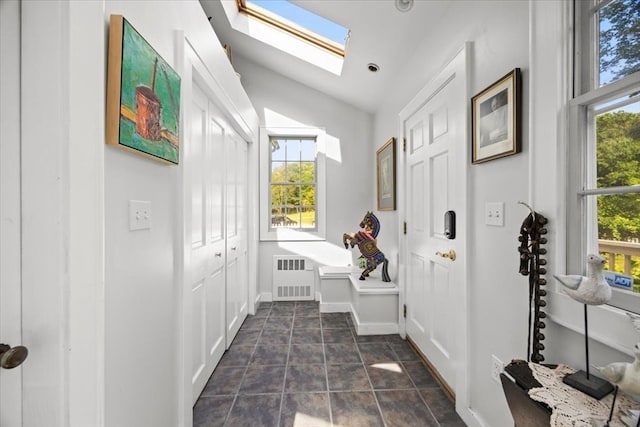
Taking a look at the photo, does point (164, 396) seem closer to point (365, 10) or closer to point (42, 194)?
point (42, 194)

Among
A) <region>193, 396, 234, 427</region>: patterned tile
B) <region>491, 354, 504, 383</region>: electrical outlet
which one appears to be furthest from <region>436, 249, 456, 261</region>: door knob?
<region>193, 396, 234, 427</region>: patterned tile

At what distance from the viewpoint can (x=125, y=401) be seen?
102 cm

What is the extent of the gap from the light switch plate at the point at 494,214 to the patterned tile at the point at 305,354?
5.51 feet

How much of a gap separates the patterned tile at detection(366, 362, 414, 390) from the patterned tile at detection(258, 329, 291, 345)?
2.83 feet

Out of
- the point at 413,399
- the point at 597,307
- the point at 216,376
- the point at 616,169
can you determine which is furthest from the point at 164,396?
the point at 616,169

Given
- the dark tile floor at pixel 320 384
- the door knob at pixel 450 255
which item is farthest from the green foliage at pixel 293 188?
the door knob at pixel 450 255

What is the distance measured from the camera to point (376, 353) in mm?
2352

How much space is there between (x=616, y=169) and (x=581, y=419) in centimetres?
74

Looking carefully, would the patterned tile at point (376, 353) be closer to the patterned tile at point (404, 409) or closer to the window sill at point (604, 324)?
the patterned tile at point (404, 409)

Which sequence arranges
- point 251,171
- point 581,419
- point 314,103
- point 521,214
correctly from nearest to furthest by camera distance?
1. point 581,419
2. point 521,214
3. point 251,171
4. point 314,103

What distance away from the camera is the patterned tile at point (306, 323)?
2.91 m

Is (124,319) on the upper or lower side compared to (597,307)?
lower

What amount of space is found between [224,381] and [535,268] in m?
2.05

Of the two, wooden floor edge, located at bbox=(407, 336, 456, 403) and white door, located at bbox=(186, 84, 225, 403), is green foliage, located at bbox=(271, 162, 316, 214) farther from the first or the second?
wooden floor edge, located at bbox=(407, 336, 456, 403)
